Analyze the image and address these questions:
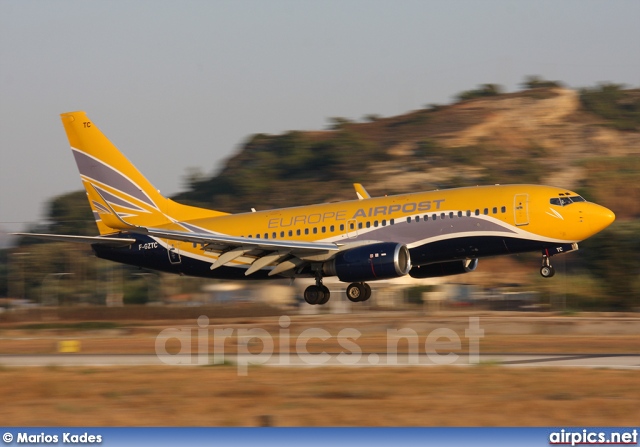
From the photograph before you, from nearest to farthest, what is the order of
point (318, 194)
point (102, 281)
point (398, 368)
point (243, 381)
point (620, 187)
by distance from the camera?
point (243, 381) < point (398, 368) < point (102, 281) < point (620, 187) < point (318, 194)

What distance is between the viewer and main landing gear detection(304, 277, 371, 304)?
38.8 metres

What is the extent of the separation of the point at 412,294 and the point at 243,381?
51.2 metres

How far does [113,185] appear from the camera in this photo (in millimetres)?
43938

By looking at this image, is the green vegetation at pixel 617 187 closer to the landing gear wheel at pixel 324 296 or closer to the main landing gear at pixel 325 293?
the main landing gear at pixel 325 293

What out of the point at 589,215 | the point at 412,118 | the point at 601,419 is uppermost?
the point at 412,118

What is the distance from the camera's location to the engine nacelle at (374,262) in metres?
35.3

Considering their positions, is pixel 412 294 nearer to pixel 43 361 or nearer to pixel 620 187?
pixel 43 361

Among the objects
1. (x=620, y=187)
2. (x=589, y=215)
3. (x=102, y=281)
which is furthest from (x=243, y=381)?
(x=620, y=187)

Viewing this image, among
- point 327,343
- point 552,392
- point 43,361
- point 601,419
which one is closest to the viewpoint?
point 601,419

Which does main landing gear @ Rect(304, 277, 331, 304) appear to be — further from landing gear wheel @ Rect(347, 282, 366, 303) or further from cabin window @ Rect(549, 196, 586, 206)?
cabin window @ Rect(549, 196, 586, 206)

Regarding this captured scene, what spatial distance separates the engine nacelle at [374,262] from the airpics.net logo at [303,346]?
2.84 m

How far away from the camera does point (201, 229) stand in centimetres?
4153

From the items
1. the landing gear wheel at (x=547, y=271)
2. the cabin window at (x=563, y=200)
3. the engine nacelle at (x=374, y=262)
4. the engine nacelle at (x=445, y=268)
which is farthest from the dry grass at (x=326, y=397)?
the engine nacelle at (x=445, y=268)

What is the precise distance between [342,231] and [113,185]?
12221 mm
